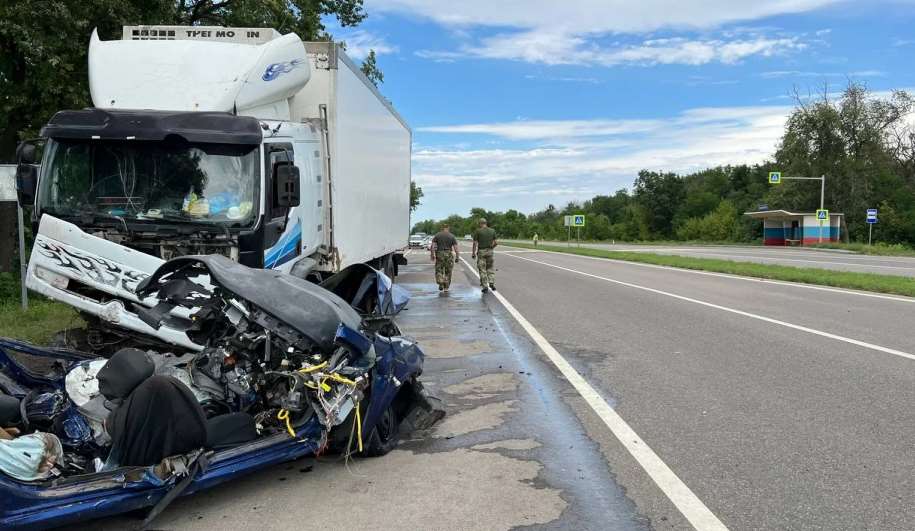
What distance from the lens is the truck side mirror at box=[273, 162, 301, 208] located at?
22.7 ft

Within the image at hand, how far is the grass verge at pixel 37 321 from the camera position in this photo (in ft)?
28.0

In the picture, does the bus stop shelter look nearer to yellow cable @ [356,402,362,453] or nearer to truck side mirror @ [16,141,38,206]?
truck side mirror @ [16,141,38,206]

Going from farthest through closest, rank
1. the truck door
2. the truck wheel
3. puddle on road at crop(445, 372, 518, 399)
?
the truck wheel → the truck door → puddle on road at crop(445, 372, 518, 399)

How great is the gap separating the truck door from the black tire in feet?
8.02

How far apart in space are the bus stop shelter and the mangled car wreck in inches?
2353

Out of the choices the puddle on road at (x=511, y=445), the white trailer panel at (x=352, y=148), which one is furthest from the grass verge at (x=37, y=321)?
the puddle on road at (x=511, y=445)

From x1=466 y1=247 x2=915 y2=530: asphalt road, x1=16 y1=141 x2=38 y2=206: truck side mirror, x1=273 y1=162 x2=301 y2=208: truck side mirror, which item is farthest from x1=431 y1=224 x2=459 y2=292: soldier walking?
x1=16 y1=141 x2=38 y2=206: truck side mirror

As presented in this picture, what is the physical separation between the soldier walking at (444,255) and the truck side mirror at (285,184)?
31.9 ft

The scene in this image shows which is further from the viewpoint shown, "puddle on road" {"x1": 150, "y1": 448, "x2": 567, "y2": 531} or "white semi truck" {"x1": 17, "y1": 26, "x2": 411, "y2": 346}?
"white semi truck" {"x1": 17, "y1": 26, "x2": 411, "y2": 346}

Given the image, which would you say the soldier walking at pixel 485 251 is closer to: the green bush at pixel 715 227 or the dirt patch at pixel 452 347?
the dirt patch at pixel 452 347

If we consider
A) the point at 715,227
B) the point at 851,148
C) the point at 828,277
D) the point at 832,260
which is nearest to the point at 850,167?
the point at 851,148

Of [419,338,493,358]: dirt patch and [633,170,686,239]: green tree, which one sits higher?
[633,170,686,239]: green tree

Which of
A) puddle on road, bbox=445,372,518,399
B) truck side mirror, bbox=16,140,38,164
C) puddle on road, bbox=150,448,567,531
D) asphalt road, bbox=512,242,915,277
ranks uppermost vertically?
truck side mirror, bbox=16,140,38,164

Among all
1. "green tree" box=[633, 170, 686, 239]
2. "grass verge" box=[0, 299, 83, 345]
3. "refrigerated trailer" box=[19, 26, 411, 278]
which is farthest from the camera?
"green tree" box=[633, 170, 686, 239]
